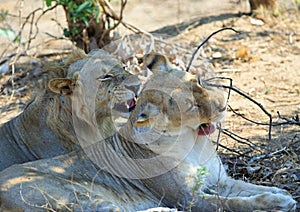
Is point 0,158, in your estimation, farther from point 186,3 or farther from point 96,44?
point 186,3

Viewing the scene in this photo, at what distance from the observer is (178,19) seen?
10.5 metres

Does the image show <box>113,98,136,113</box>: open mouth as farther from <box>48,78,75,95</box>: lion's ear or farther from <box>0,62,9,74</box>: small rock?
<box>0,62,9,74</box>: small rock

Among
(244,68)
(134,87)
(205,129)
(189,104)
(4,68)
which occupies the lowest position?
(244,68)

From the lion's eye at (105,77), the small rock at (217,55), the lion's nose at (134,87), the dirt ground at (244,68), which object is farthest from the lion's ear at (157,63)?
the small rock at (217,55)

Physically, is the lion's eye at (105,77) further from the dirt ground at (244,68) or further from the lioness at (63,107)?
the dirt ground at (244,68)

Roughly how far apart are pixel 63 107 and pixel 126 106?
465 mm

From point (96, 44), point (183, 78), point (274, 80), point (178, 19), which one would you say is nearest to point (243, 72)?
point (274, 80)

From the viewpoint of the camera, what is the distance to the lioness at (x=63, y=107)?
5.26 m

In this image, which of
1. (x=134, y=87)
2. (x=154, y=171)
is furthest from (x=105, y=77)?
(x=154, y=171)

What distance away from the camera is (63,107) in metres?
Result: 5.38

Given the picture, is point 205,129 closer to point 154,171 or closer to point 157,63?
point 154,171

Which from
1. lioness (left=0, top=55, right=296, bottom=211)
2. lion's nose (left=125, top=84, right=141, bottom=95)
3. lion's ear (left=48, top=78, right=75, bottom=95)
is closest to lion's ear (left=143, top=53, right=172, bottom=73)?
lioness (left=0, top=55, right=296, bottom=211)

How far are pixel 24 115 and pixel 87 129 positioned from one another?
0.56 meters

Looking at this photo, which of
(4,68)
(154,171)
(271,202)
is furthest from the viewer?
(4,68)
